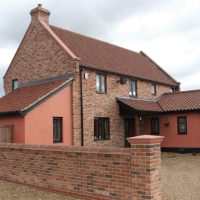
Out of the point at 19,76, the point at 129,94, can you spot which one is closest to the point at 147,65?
the point at 129,94

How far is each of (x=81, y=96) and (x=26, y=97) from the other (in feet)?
10.3

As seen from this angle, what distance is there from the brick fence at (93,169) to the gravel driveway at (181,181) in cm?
190

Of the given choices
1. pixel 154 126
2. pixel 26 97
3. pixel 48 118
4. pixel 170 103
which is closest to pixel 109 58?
pixel 170 103

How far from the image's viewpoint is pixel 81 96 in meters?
18.4

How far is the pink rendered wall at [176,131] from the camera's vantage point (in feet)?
71.3

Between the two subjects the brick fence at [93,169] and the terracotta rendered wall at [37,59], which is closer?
the brick fence at [93,169]

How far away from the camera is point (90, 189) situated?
8195mm

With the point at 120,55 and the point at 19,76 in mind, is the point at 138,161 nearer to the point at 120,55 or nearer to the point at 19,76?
the point at 19,76

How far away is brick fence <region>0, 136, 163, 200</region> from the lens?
707cm

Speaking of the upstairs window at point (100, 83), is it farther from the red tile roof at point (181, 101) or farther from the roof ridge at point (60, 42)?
the red tile roof at point (181, 101)

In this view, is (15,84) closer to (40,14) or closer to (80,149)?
(40,14)

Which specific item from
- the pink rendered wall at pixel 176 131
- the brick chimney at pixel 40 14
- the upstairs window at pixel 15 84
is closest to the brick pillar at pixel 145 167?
the pink rendered wall at pixel 176 131

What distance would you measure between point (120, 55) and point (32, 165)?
16793mm

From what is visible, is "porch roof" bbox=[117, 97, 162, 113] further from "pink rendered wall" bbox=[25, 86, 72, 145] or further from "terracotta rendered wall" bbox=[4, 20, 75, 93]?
"terracotta rendered wall" bbox=[4, 20, 75, 93]
